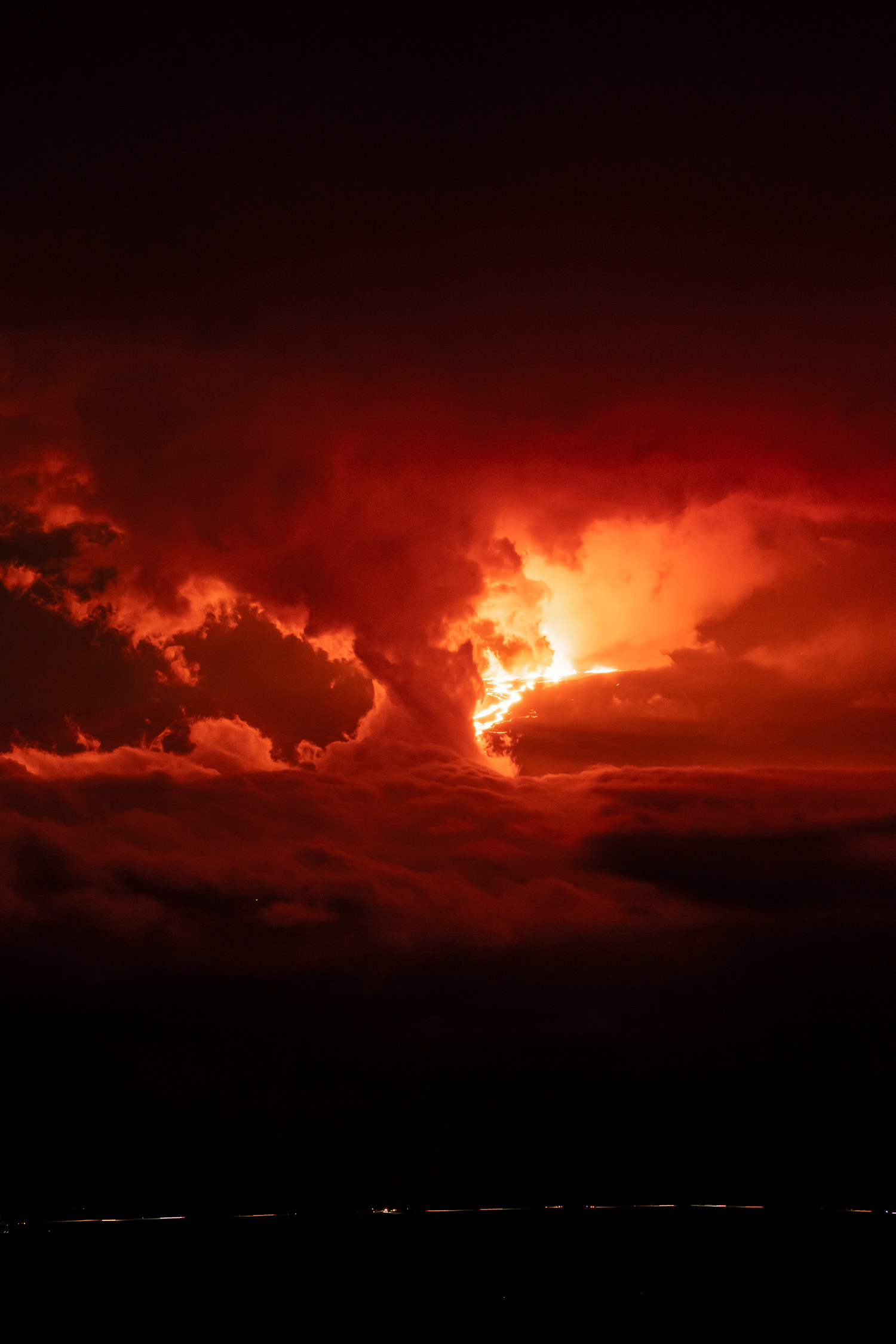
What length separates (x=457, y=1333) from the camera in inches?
7751

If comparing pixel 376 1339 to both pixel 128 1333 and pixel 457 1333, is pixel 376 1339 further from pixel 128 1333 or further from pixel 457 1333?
pixel 128 1333

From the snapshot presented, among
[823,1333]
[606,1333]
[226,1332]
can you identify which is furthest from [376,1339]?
[823,1333]

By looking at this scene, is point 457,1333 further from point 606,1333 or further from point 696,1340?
point 696,1340

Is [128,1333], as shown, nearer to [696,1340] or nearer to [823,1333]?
[696,1340]

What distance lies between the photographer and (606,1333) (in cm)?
19650

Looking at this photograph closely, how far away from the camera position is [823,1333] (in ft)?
641

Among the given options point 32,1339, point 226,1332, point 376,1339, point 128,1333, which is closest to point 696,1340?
point 376,1339

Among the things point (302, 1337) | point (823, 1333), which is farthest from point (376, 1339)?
point (823, 1333)

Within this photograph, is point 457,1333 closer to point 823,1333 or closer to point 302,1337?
point 302,1337

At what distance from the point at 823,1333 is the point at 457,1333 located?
65.8 meters

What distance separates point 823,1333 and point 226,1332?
107 meters

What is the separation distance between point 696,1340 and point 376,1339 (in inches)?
2184

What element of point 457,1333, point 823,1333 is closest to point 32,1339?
Result: point 457,1333

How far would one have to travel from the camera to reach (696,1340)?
609ft
